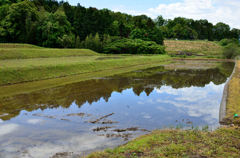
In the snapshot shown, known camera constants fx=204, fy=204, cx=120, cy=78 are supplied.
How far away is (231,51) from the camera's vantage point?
46469 mm

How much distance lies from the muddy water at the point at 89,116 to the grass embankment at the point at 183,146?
0.94m

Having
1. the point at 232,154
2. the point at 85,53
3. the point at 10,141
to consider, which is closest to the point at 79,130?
the point at 10,141

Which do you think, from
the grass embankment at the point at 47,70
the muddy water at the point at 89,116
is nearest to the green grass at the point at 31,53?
the grass embankment at the point at 47,70

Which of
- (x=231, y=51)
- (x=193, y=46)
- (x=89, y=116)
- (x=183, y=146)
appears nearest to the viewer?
(x=183, y=146)

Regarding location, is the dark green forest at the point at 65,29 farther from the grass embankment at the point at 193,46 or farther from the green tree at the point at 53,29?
the grass embankment at the point at 193,46

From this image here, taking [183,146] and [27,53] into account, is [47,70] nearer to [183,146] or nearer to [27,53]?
[183,146]

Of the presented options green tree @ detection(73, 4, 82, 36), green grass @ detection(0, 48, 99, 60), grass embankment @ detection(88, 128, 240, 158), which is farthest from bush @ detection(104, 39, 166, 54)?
grass embankment @ detection(88, 128, 240, 158)

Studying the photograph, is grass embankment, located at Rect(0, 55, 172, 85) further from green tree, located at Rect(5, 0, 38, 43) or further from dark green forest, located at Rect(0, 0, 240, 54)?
green tree, located at Rect(5, 0, 38, 43)

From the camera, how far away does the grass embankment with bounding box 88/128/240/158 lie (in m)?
4.80

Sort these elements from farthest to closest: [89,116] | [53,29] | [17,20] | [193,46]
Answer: [193,46]
[53,29]
[17,20]
[89,116]

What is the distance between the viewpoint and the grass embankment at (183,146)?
4.80 metres

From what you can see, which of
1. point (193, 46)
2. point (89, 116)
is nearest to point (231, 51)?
point (193, 46)

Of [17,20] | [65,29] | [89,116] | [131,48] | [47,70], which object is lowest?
[89,116]

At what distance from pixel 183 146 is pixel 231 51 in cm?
4835
